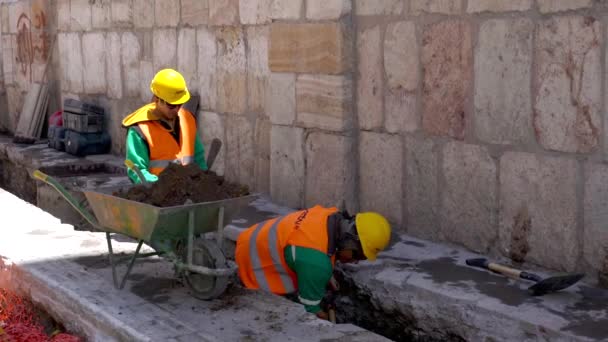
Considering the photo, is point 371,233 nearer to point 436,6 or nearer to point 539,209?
point 539,209

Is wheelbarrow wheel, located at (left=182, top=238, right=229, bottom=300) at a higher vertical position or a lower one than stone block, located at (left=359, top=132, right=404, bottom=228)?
lower

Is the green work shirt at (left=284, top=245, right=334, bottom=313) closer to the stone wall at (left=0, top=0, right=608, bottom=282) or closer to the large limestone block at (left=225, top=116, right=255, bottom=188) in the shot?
the stone wall at (left=0, top=0, right=608, bottom=282)

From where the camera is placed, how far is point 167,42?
9.64 meters

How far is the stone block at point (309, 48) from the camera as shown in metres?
6.77

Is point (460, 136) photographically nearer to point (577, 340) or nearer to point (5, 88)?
point (577, 340)

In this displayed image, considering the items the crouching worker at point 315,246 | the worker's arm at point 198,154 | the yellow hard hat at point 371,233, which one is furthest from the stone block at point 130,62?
the yellow hard hat at point 371,233

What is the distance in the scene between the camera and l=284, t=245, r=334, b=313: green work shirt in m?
5.33

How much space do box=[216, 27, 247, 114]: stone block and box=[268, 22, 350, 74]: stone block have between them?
3.05ft

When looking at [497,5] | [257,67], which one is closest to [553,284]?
[497,5]

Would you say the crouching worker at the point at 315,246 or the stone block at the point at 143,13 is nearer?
the crouching worker at the point at 315,246

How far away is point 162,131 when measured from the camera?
612cm

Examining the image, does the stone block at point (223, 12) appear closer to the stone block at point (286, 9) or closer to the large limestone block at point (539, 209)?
the stone block at point (286, 9)

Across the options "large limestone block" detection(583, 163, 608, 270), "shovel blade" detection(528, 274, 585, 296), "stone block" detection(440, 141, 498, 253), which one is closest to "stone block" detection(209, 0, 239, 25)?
"stone block" detection(440, 141, 498, 253)

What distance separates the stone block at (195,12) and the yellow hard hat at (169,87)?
3.12 meters
